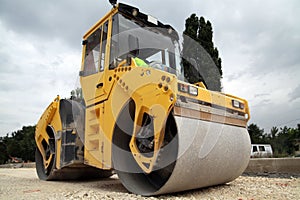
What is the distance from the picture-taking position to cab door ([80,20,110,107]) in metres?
3.96

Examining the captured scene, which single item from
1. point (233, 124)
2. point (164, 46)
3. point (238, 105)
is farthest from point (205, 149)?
point (164, 46)

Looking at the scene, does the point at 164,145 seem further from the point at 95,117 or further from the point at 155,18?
the point at 155,18

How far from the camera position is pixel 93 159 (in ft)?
12.7

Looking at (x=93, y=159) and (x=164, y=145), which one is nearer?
(x=164, y=145)

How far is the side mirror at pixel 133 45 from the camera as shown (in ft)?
13.2

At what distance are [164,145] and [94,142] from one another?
48.8 inches

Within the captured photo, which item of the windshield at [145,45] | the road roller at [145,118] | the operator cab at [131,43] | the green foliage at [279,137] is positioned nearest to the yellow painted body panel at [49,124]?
the road roller at [145,118]

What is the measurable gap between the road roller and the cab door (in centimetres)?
2

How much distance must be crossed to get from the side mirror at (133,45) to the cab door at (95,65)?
33cm

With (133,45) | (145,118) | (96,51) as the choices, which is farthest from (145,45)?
(145,118)

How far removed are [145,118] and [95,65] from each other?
4.94ft

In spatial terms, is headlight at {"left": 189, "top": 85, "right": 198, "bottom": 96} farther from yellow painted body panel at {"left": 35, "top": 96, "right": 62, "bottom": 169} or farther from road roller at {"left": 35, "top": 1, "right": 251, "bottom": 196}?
yellow painted body panel at {"left": 35, "top": 96, "right": 62, "bottom": 169}

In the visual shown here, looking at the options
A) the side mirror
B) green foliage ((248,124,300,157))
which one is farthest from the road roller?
green foliage ((248,124,300,157))

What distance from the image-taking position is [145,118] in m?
3.29
